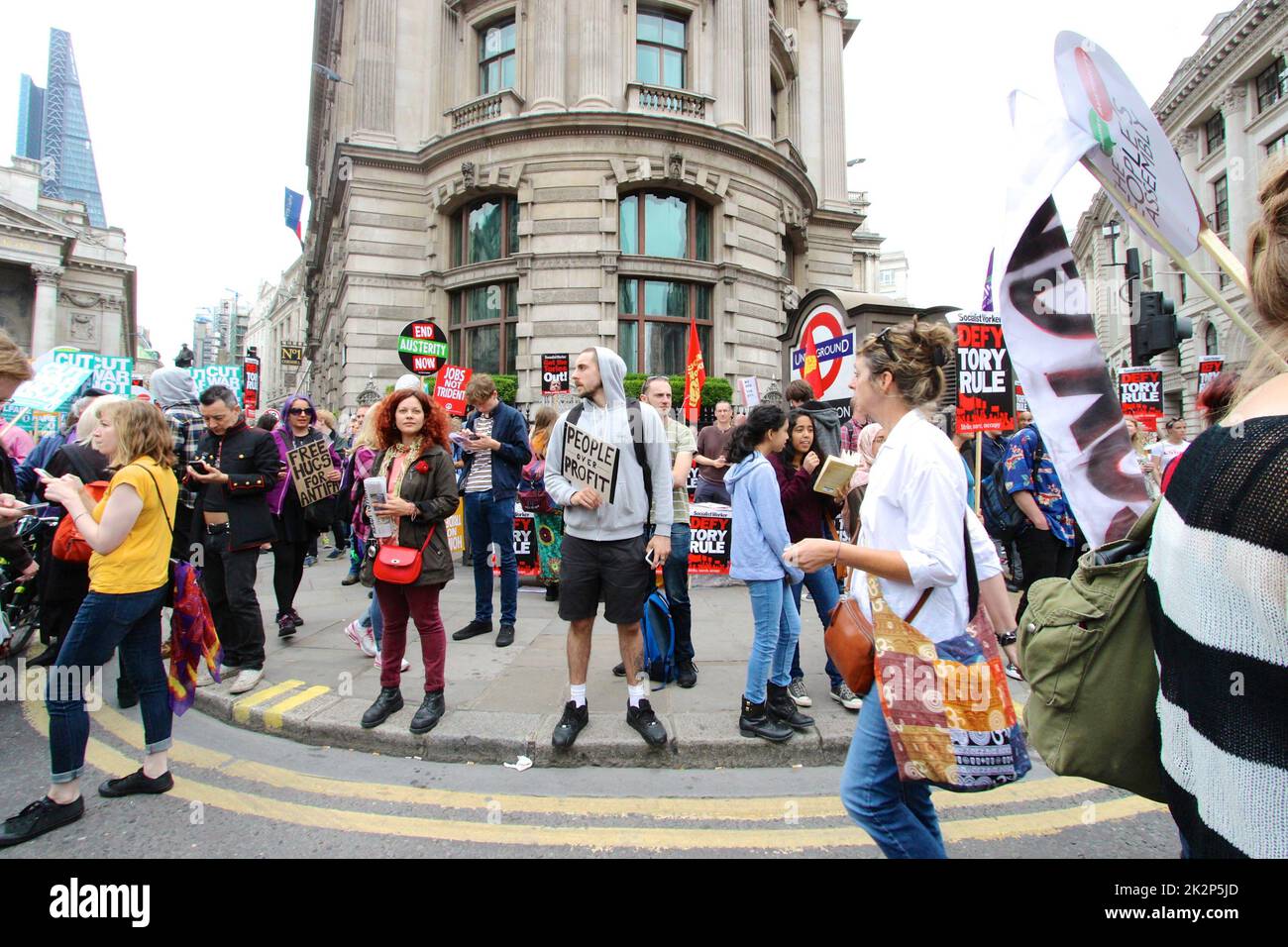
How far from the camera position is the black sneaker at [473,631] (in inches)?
228

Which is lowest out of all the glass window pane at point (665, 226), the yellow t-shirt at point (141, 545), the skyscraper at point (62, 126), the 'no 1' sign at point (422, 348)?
the yellow t-shirt at point (141, 545)

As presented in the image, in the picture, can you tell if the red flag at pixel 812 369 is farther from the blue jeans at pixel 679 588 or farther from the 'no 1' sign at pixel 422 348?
the 'no 1' sign at pixel 422 348

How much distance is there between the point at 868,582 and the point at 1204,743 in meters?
1.09

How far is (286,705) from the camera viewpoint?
13.8 ft

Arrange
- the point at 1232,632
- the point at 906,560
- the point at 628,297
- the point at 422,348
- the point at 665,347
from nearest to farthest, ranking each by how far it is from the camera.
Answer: the point at 1232,632
the point at 906,560
the point at 422,348
the point at 628,297
the point at 665,347

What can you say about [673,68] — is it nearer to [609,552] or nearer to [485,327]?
[485,327]

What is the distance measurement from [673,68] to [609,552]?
19.3 meters

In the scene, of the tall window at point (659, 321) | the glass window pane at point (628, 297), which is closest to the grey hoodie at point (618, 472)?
the tall window at point (659, 321)

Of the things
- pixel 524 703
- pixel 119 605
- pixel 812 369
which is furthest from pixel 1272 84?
pixel 119 605

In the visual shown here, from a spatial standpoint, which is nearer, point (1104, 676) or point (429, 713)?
point (1104, 676)

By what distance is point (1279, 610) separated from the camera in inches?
34.3

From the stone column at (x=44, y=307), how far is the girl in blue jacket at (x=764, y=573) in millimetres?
64769

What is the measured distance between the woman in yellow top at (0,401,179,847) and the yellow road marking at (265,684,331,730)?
27.2 inches
